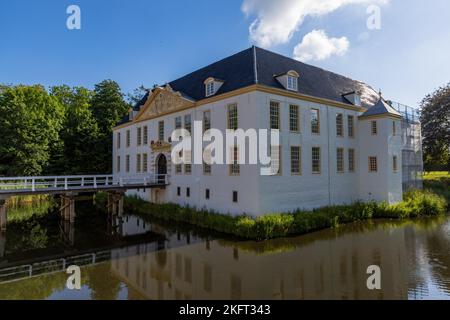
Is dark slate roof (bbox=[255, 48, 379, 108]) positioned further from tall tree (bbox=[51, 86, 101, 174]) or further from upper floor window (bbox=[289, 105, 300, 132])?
tall tree (bbox=[51, 86, 101, 174])

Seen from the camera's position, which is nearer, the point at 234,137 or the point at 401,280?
the point at 401,280

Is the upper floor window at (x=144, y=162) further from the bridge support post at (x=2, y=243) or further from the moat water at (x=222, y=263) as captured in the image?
the bridge support post at (x=2, y=243)

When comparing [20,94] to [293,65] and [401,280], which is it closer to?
[293,65]

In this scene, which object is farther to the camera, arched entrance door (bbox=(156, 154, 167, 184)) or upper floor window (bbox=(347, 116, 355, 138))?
arched entrance door (bbox=(156, 154, 167, 184))

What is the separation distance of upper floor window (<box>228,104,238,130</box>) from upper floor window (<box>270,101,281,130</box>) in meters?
2.05

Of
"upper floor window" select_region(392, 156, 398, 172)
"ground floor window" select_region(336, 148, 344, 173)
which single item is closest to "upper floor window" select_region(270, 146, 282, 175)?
"ground floor window" select_region(336, 148, 344, 173)

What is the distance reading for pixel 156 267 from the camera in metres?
10.9

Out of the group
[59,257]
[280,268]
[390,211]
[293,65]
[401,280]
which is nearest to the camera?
[401,280]

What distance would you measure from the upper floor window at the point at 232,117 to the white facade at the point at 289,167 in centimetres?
28

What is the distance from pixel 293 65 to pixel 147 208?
1535cm

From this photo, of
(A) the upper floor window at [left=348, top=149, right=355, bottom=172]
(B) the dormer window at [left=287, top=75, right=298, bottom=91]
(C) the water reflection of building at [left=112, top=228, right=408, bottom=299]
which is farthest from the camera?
(A) the upper floor window at [left=348, top=149, right=355, bottom=172]

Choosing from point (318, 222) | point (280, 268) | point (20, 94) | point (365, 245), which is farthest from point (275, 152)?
point (20, 94)

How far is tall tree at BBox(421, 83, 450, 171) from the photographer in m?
34.8
